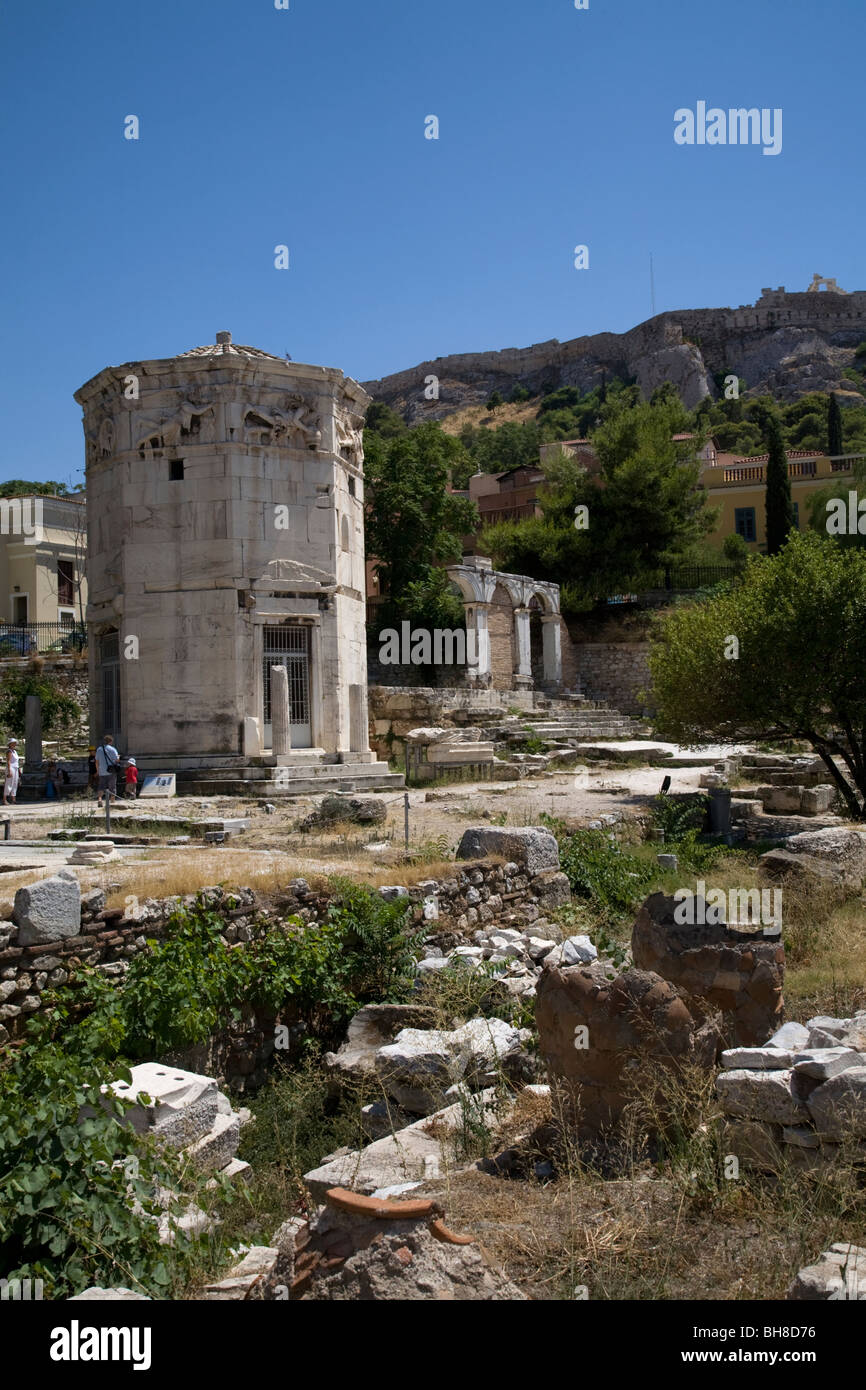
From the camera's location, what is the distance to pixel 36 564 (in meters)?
42.3

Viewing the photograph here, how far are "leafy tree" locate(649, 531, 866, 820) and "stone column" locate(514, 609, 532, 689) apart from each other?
677 inches

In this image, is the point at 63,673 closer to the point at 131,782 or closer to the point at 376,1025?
the point at 131,782

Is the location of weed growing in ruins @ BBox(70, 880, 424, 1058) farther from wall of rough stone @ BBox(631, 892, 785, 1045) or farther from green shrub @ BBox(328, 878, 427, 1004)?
wall of rough stone @ BBox(631, 892, 785, 1045)

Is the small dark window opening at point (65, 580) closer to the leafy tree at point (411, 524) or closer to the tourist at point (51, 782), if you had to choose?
the leafy tree at point (411, 524)

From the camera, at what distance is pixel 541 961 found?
31.0ft

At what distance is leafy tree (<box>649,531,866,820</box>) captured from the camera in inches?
610

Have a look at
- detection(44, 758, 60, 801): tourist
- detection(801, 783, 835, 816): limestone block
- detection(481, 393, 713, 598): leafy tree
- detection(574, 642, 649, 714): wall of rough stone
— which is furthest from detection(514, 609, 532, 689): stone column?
detection(801, 783, 835, 816): limestone block

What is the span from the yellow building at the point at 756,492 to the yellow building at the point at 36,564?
2833cm

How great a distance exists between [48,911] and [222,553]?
12.8 metres

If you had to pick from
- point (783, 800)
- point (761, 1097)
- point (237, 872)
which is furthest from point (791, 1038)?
point (783, 800)

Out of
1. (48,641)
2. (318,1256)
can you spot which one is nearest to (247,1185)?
(318,1256)

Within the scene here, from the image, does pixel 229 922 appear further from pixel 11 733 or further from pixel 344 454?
pixel 11 733

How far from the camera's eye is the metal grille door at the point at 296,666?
1969cm
